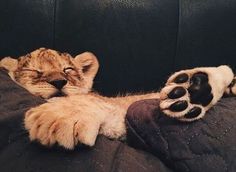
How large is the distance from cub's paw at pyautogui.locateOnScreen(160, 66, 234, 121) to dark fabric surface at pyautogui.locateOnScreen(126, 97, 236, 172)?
0.07ft

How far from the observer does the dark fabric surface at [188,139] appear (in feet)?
2.44

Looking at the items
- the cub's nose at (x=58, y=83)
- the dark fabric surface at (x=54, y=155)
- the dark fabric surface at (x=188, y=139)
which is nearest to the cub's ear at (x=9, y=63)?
the cub's nose at (x=58, y=83)

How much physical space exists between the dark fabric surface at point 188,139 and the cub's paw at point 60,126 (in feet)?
0.32

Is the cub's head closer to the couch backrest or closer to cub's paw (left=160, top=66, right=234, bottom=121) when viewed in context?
the couch backrest

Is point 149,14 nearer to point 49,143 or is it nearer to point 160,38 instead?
point 160,38

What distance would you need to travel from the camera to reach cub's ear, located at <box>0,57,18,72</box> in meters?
1.07

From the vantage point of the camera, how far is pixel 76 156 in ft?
2.27

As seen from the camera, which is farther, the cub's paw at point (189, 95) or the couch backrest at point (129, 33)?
the couch backrest at point (129, 33)

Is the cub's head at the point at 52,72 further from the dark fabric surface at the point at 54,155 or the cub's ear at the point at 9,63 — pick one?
the dark fabric surface at the point at 54,155

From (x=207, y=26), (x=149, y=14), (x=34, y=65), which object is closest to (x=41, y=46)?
(x=34, y=65)

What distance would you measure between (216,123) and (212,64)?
0.49 m

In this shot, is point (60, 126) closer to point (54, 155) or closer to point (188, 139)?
point (54, 155)

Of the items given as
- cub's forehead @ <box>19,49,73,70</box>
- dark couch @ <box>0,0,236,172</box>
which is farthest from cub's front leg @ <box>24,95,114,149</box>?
cub's forehead @ <box>19,49,73,70</box>

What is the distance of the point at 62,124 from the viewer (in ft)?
2.34
